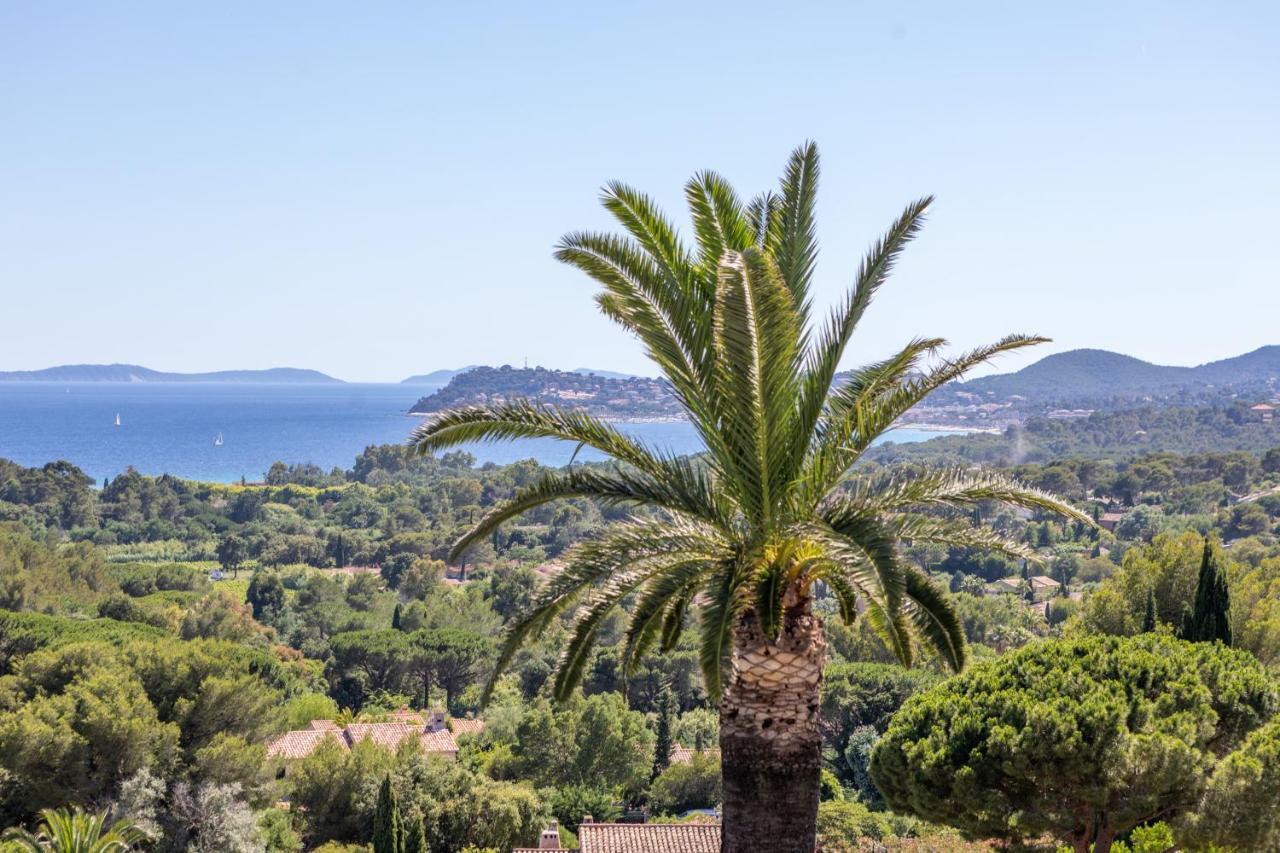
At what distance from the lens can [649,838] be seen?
1856cm

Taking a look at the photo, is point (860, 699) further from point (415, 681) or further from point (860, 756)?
point (415, 681)

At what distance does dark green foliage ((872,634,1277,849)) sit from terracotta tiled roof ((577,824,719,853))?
592cm

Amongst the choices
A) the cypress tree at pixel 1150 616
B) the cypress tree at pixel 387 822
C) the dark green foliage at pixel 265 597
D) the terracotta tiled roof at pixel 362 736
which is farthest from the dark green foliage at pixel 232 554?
the cypress tree at pixel 1150 616

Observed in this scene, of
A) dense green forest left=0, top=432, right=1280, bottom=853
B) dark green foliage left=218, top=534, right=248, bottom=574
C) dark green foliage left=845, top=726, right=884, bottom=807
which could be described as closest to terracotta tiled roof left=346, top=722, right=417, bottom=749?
dense green forest left=0, top=432, right=1280, bottom=853

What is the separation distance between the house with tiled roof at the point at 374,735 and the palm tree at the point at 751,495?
69.3 ft

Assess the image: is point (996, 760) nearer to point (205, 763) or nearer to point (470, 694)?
point (205, 763)

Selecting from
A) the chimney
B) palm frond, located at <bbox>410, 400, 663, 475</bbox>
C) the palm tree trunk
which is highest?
palm frond, located at <bbox>410, 400, 663, 475</bbox>

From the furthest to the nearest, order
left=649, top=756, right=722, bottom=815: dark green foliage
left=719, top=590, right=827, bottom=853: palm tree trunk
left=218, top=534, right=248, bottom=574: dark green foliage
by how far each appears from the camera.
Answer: left=218, top=534, right=248, bottom=574: dark green foliage
left=649, top=756, right=722, bottom=815: dark green foliage
left=719, top=590, right=827, bottom=853: palm tree trunk

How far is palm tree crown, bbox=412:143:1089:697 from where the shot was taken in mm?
6145

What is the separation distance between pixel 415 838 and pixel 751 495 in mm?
14821

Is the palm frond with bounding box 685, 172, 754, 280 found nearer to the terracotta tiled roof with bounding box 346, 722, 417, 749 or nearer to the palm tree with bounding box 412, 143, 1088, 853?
the palm tree with bounding box 412, 143, 1088, 853

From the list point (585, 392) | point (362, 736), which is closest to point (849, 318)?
point (362, 736)

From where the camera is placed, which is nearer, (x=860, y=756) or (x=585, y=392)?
(x=860, y=756)

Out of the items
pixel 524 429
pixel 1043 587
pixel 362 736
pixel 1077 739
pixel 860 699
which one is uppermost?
pixel 524 429
